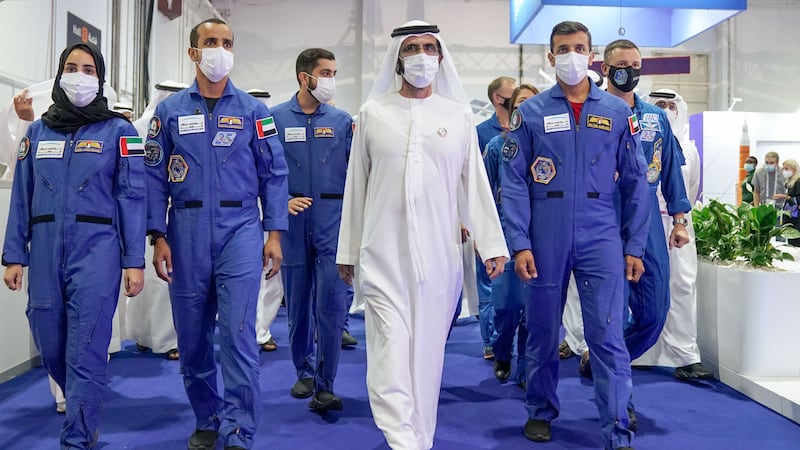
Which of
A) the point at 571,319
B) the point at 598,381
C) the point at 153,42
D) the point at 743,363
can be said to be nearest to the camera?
the point at 598,381

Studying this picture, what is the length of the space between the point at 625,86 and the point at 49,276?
2829 millimetres

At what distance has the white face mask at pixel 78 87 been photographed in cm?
272

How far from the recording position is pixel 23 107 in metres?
3.70

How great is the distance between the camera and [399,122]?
273cm

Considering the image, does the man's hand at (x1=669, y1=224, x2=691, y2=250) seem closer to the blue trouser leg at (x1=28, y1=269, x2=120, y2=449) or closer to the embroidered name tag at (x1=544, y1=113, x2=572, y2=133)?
the embroidered name tag at (x1=544, y1=113, x2=572, y2=133)

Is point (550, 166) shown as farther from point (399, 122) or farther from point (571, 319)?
point (571, 319)

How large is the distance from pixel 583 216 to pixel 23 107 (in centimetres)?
309

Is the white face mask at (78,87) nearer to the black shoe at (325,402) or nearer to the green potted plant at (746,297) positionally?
the black shoe at (325,402)

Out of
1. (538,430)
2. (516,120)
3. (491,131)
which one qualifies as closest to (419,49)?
(516,120)

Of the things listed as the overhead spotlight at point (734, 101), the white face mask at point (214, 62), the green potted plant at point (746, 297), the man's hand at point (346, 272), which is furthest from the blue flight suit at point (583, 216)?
the overhead spotlight at point (734, 101)

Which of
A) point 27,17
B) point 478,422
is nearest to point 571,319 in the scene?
point 478,422

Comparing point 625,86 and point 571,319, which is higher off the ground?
point 625,86

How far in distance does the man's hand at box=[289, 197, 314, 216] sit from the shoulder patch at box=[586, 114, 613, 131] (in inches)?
59.3

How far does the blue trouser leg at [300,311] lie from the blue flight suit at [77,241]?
3.39 feet
